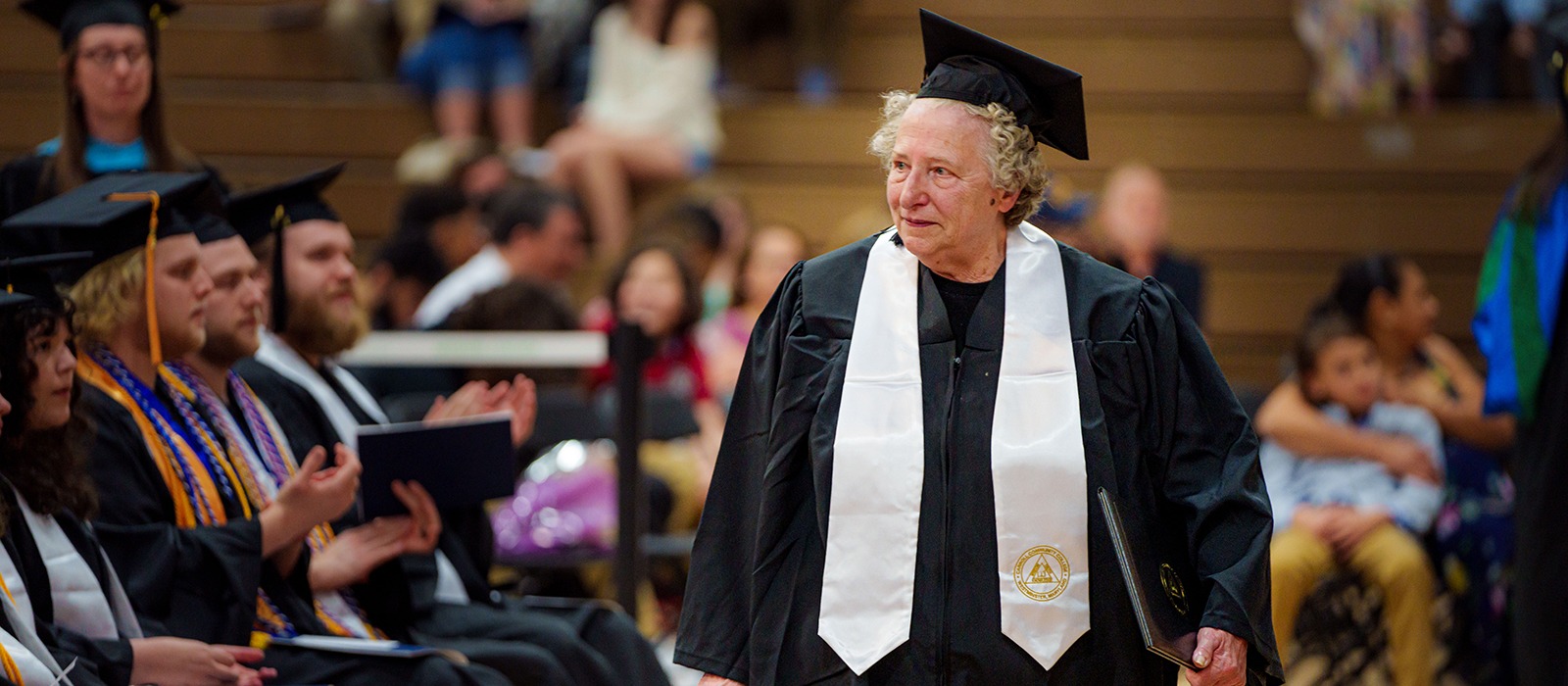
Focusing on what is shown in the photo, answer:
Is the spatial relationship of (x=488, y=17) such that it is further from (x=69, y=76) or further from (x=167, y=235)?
(x=167, y=235)

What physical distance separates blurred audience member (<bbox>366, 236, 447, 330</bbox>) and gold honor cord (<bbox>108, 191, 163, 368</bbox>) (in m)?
3.63

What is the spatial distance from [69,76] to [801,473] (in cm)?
258

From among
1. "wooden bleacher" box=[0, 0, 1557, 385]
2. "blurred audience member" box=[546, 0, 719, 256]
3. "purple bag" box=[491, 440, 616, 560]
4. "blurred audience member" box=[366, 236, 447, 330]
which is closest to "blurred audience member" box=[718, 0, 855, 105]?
"wooden bleacher" box=[0, 0, 1557, 385]

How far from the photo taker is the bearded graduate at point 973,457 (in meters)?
2.71

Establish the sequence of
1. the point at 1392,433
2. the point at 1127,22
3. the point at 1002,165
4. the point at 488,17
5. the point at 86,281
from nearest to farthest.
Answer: the point at 1002,165 → the point at 86,281 → the point at 1392,433 → the point at 488,17 → the point at 1127,22

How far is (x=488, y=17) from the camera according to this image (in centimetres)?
906

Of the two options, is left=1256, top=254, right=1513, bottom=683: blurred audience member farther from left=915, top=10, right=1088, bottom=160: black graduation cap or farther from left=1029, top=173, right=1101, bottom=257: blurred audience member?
left=915, top=10, right=1088, bottom=160: black graduation cap

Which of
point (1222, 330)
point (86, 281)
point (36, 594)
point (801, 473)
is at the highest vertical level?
point (86, 281)

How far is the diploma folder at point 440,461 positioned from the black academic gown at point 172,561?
413mm

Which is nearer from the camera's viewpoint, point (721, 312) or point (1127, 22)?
point (721, 312)

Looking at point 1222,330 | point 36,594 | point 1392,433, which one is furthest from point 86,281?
point 1222,330

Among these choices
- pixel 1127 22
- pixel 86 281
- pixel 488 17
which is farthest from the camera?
pixel 1127 22

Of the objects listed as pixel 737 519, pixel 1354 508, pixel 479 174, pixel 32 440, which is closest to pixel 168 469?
pixel 32 440

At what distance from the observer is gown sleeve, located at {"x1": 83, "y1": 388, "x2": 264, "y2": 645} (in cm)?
341
